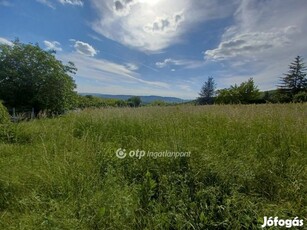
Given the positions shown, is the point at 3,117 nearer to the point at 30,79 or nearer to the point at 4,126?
the point at 4,126

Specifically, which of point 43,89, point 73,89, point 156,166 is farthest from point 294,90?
point 156,166

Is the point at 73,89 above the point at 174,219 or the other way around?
above

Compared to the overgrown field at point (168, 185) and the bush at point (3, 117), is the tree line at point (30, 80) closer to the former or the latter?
the bush at point (3, 117)

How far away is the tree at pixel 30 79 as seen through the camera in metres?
18.4

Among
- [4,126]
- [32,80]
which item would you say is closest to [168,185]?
[4,126]

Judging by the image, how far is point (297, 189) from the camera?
218cm

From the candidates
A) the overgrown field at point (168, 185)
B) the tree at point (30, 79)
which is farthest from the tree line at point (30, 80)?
the overgrown field at point (168, 185)

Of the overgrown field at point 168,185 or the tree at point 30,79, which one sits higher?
the tree at point 30,79

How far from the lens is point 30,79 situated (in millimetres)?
18984

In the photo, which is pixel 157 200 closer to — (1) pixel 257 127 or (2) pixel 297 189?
(2) pixel 297 189

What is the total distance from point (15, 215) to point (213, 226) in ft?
7.23

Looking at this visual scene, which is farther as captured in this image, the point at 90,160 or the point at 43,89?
the point at 43,89

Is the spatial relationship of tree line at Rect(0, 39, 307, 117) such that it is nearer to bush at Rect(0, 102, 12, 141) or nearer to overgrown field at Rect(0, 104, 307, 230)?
bush at Rect(0, 102, 12, 141)

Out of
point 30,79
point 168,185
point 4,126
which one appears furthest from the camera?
point 30,79
